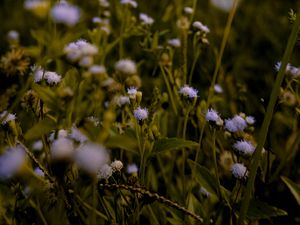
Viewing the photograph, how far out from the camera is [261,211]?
33.3 inches

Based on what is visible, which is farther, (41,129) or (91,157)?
(41,129)

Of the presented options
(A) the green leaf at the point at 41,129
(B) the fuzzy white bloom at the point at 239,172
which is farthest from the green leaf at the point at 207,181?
(A) the green leaf at the point at 41,129

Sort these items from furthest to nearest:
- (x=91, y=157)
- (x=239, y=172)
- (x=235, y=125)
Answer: (x=235, y=125) → (x=239, y=172) → (x=91, y=157)

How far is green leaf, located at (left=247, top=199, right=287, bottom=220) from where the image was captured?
831mm

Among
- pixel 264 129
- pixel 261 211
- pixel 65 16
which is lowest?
pixel 261 211

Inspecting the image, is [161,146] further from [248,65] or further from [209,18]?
[209,18]

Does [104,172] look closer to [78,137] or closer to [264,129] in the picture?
[78,137]

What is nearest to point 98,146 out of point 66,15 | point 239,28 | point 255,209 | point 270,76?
point 66,15

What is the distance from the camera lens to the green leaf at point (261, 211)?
831 millimetres

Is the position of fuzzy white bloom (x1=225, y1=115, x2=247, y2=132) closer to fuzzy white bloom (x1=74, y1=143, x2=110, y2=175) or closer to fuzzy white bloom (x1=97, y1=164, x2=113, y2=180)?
fuzzy white bloom (x1=97, y1=164, x2=113, y2=180)

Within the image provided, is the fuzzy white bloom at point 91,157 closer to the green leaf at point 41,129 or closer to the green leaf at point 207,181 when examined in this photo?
the green leaf at point 41,129

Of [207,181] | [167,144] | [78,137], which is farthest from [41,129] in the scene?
[207,181]

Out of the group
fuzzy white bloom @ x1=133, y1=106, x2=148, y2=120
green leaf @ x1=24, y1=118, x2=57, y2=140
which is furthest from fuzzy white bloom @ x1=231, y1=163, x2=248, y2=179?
green leaf @ x1=24, y1=118, x2=57, y2=140

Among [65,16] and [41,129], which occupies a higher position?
[65,16]
